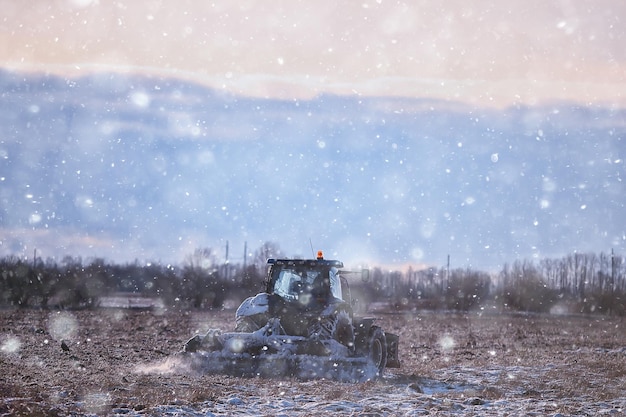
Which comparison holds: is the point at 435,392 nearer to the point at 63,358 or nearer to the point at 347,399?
the point at 347,399

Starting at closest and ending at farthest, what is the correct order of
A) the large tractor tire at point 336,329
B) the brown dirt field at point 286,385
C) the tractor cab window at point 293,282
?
the brown dirt field at point 286,385, the large tractor tire at point 336,329, the tractor cab window at point 293,282

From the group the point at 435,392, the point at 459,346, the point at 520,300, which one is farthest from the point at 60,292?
the point at 520,300

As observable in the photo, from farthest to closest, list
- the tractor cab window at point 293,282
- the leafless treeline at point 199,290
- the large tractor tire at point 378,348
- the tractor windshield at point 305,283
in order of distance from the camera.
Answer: the leafless treeline at point 199,290 < the tractor cab window at point 293,282 < the tractor windshield at point 305,283 < the large tractor tire at point 378,348

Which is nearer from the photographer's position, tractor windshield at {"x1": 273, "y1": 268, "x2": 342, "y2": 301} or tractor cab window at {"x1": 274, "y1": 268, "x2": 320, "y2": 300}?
tractor windshield at {"x1": 273, "y1": 268, "x2": 342, "y2": 301}

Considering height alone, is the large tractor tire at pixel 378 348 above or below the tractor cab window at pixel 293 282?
below

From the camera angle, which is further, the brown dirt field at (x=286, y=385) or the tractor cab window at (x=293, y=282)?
the tractor cab window at (x=293, y=282)

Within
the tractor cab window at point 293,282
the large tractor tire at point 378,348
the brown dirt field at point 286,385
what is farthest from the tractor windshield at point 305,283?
the brown dirt field at point 286,385

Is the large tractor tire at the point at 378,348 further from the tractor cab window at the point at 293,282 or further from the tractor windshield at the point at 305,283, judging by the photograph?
the tractor cab window at the point at 293,282

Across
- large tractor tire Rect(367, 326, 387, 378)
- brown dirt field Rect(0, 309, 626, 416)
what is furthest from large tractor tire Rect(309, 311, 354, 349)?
brown dirt field Rect(0, 309, 626, 416)

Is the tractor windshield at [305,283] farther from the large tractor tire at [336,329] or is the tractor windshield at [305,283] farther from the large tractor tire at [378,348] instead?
the large tractor tire at [378,348]

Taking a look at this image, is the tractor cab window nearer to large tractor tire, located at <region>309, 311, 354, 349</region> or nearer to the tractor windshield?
the tractor windshield

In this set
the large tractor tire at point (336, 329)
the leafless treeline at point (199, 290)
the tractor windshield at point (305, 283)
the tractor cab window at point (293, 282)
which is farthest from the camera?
the leafless treeline at point (199, 290)

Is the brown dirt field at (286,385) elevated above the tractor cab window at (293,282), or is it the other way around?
the tractor cab window at (293,282)

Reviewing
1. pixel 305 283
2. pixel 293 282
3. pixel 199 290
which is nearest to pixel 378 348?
pixel 305 283
